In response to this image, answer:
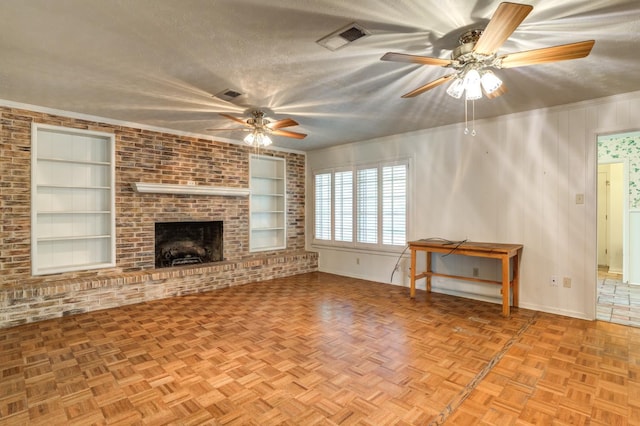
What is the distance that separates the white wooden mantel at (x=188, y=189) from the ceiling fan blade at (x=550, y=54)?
4064 mm

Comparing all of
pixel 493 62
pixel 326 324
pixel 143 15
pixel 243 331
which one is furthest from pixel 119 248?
pixel 493 62

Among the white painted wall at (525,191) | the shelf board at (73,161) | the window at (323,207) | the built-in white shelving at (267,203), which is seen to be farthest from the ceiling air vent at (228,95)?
the window at (323,207)

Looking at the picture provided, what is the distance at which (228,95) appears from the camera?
3344 mm

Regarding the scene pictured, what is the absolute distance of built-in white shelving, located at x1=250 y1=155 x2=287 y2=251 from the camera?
236 inches

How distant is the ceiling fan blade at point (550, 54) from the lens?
75.0 inches

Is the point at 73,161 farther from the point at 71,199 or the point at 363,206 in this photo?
the point at 363,206

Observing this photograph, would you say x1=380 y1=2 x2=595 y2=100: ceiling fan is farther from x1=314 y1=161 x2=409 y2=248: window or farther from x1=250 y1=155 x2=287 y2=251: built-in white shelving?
x1=250 y1=155 x2=287 y2=251: built-in white shelving

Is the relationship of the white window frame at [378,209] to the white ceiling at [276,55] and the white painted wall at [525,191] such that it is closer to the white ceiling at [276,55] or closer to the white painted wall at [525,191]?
the white painted wall at [525,191]

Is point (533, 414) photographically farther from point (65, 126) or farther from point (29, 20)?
point (65, 126)

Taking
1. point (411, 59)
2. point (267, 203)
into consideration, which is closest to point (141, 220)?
point (267, 203)

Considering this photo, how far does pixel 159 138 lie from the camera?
4699 mm

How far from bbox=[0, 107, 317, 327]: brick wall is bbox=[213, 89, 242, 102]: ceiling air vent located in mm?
1800

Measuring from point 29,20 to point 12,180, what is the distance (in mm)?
2377

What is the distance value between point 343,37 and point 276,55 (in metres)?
0.57
